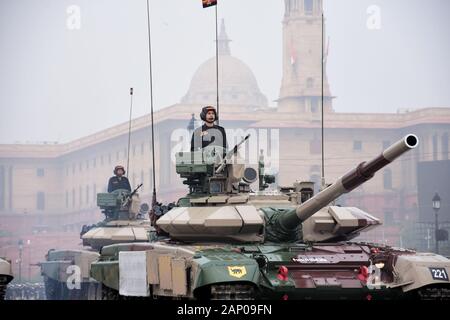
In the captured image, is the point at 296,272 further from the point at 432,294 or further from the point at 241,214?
the point at 432,294

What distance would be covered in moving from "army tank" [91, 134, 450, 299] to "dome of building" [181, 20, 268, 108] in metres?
A: 141

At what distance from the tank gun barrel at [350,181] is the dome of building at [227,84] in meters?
143

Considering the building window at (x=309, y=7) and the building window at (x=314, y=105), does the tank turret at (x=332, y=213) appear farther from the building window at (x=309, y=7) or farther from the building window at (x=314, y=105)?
the building window at (x=314, y=105)

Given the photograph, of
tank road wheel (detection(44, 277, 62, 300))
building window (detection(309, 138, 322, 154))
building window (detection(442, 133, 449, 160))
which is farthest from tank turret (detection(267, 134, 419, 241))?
building window (detection(309, 138, 322, 154))

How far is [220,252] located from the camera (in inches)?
1201

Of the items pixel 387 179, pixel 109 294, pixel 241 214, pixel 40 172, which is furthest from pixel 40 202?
pixel 241 214

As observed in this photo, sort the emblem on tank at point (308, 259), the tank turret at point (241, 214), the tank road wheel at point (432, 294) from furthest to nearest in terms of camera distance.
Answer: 1. the tank turret at point (241, 214)
2. the emblem on tank at point (308, 259)
3. the tank road wheel at point (432, 294)

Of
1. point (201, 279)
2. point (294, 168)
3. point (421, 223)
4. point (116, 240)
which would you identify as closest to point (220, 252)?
point (201, 279)

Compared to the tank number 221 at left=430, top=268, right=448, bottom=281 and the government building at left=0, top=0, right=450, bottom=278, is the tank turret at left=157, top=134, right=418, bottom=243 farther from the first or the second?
the government building at left=0, top=0, right=450, bottom=278

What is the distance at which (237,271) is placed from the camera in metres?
28.8

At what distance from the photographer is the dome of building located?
177 m

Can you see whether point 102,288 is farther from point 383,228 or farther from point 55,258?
point 383,228

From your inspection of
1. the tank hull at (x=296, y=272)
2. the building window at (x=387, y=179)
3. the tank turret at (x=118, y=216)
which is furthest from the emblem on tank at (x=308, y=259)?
the building window at (x=387, y=179)

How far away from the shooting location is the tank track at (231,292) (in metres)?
28.7
